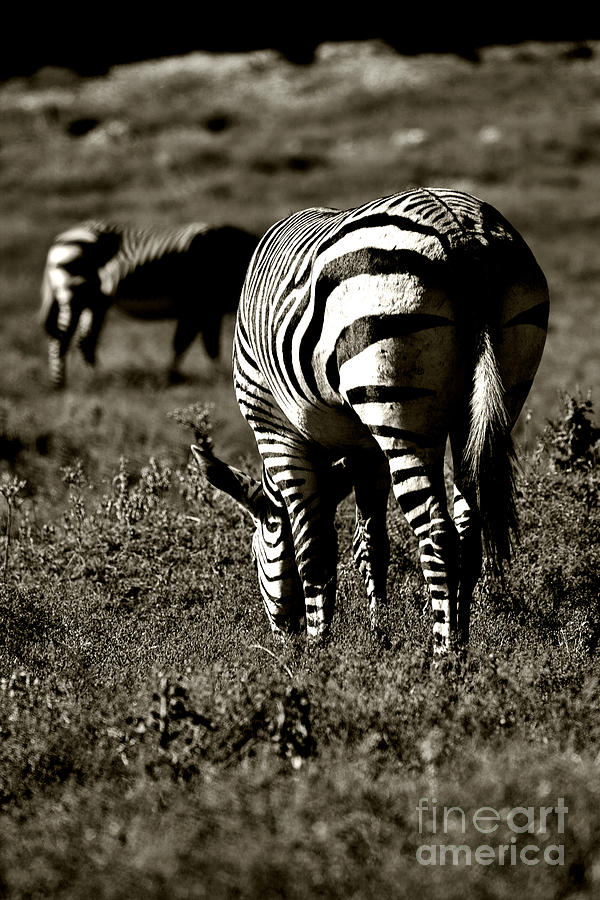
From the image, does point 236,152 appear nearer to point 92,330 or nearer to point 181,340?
point 92,330

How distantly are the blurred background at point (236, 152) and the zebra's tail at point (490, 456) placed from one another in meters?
2.40

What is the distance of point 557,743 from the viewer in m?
3.53

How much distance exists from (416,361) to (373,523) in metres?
1.55

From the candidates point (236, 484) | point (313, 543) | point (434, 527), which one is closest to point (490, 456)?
point (434, 527)

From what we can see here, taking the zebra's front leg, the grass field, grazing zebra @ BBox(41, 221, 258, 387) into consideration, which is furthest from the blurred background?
the zebra's front leg

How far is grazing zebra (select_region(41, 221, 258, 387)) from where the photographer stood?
1276 centimetres

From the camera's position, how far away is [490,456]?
428cm

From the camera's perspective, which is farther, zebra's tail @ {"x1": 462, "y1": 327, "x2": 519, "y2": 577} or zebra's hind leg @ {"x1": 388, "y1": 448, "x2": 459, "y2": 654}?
zebra's hind leg @ {"x1": 388, "y1": 448, "x2": 459, "y2": 654}

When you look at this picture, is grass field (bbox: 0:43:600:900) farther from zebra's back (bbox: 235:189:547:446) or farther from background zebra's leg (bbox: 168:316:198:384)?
zebra's back (bbox: 235:189:547:446)

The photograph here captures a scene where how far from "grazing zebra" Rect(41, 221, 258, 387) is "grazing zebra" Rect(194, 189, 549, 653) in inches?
300

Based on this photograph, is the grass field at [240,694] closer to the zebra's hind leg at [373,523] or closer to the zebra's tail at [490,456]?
the zebra's hind leg at [373,523]

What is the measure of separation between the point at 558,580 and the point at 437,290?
2.21 m

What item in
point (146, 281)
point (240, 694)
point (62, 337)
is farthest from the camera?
point (146, 281)

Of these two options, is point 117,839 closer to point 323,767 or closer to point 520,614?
point 323,767
